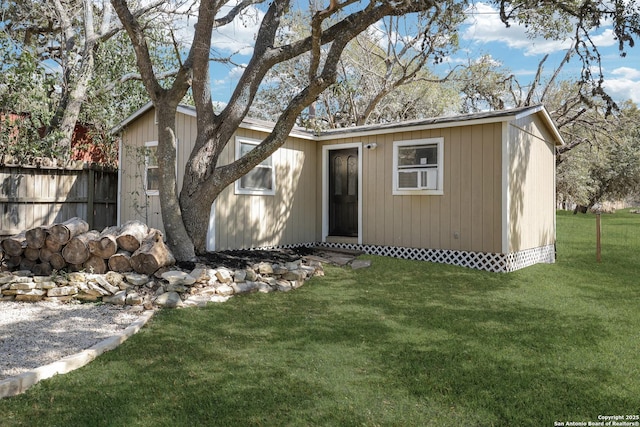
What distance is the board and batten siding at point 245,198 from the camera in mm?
8156

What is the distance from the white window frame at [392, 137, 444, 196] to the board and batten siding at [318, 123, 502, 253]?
0.07m

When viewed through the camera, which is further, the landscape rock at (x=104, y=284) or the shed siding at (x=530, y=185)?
the shed siding at (x=530, y=185)

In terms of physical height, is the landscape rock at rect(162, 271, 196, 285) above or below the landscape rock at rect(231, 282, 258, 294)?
above

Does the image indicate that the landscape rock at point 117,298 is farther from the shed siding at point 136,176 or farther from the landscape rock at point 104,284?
the shed siding at point 136,176

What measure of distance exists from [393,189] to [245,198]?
2.77 m

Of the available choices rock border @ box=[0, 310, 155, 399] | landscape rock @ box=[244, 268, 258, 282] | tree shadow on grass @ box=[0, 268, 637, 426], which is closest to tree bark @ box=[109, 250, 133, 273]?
tree shadow on grass @ box=[0, 268, 637, 426]

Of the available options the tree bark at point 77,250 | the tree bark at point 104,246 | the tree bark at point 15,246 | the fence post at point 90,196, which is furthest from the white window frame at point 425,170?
the tree bark at point 15,246

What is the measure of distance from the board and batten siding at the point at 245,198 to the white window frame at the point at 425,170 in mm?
1937

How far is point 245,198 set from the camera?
27.6ft

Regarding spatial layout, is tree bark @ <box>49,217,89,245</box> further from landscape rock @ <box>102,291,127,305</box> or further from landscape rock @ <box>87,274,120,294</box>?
landscape rock @ <box>102,291,127,305</box>

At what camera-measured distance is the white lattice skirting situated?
752 cm

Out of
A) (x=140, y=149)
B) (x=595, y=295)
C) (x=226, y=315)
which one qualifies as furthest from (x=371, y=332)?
(x=140, y=149)

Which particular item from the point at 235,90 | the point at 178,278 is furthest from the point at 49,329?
the point at 235,90

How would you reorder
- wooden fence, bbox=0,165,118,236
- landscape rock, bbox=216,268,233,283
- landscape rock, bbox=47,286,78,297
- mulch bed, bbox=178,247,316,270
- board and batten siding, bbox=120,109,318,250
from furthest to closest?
board and batten siding, bbox=120,109,318,250 < wooden fence, bbox=0,165,118,236 < mulch bed, bbox=178,247,316,270 < landscape rock, bbox=216,268,233,283 < landscape rock, bbox=47,286,78,297
